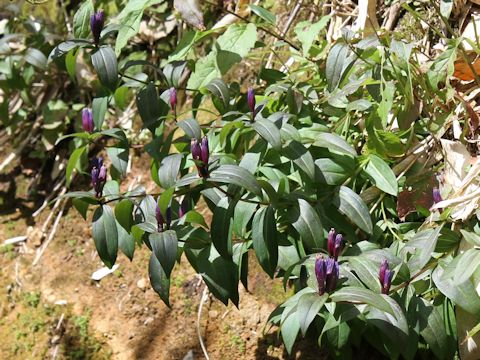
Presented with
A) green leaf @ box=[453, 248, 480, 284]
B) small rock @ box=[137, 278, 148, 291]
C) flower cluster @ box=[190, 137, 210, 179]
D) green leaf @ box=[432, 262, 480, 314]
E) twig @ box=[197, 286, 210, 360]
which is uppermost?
flower cluster @ box=[190, 137, 210, 179]

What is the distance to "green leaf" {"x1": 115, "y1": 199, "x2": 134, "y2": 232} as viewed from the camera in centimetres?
212

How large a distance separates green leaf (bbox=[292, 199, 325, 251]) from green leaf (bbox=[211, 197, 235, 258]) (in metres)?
0.19

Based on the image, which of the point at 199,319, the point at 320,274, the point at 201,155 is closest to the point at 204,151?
the point at 201,155

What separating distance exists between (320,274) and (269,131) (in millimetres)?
456

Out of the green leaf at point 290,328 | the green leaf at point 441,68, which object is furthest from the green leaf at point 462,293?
the green leaf at point 441,68

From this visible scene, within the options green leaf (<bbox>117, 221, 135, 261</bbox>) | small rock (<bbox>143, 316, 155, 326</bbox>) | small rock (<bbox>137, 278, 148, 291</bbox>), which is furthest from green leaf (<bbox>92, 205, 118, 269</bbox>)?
small rock (<bbox>137, 278, 148, 291</bbox>)

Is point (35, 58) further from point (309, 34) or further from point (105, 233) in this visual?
point (105, 233)

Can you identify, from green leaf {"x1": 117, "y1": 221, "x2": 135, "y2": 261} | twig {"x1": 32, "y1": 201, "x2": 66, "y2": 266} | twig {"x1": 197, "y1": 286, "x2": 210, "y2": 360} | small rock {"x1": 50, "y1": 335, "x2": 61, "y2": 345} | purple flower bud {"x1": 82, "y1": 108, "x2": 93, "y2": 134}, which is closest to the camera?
green leaf {"x1": 117, "y1": 221, "x2": 135, "y2": 261}

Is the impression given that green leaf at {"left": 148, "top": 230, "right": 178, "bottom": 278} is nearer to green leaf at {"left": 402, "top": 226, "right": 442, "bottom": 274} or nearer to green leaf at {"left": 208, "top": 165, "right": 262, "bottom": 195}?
green leaf at {"left": 208, "top": 165, "right": 262, "bottom": 195}

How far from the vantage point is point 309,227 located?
6.91ft

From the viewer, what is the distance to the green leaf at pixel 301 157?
216 cm

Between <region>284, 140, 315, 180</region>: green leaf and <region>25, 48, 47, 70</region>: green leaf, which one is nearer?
<region>284, 140, 315, 180</region>: green leaf

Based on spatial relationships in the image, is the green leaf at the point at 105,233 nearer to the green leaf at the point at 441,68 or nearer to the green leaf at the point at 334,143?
the green leaf at the point at 334,143

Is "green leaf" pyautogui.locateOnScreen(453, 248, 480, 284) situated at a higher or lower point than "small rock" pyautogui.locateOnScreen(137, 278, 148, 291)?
higher
